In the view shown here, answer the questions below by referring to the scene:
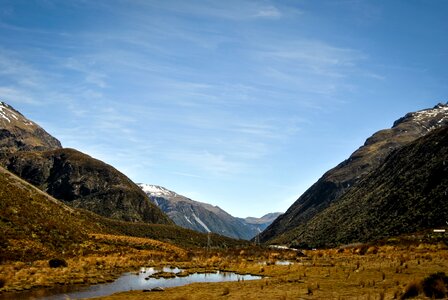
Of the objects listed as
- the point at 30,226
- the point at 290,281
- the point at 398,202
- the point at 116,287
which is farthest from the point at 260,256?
the point at 398,202

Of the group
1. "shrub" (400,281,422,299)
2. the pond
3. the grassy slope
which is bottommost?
the pond

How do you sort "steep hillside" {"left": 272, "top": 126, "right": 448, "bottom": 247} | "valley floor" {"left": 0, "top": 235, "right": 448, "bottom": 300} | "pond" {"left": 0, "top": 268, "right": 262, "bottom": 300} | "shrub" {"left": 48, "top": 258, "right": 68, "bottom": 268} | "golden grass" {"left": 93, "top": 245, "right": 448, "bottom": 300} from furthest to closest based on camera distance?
"steep hillside" {"left": 272, "top": 126, "right": 448, "bottom": 247}, "shrub" {"left": 48, "top": 258, "right": 68, "bottom": 268}, "pond" {"left": 0, "top": 268, "right": 262, "bottom": 300}, "valley floor" {"left": 0, "top": 235, "right": 448, "bottom": 300}, "golden grass" {"left": 93, "top": 245, "right": 448, "bottom": 300}

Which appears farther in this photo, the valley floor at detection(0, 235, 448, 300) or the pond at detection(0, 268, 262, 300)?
the pond at detection(0, 268, 262, 300)

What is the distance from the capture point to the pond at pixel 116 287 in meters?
30.9

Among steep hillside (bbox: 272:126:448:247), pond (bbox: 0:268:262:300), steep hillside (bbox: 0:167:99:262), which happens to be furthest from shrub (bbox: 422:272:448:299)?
steep hillside (bbox: 272:126:448:247)

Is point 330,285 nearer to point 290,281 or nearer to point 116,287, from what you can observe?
point 290,281

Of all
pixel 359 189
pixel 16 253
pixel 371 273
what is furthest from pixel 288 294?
pixel 359 189

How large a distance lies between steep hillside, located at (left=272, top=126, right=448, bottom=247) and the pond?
232 ft

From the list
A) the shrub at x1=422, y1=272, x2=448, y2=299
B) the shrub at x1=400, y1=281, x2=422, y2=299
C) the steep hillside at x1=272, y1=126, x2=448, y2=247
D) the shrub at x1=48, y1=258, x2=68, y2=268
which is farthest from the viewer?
the steep hillside at x1=272, y1=126, x2=448, y2=247

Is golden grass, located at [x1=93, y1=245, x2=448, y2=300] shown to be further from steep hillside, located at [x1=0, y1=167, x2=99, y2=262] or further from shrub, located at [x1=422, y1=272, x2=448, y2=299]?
steep hillside, located at [x1=0, y1=167, x2=99, y2=262]

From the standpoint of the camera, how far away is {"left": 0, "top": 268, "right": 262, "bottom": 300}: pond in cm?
3091

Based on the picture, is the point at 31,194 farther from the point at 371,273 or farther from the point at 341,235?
the point at 341,235

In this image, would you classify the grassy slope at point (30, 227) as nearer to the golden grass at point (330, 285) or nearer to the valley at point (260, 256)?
the valley at point (260, 256)

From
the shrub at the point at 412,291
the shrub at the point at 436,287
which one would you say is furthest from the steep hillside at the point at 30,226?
the shrub at the point at 436,287
